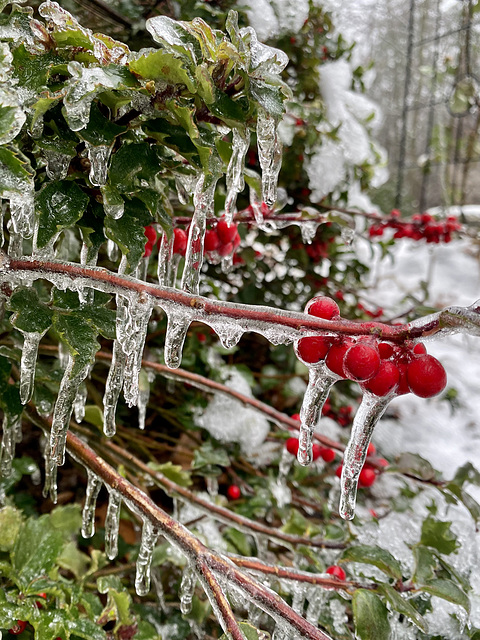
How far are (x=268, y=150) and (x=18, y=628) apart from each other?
0.62 m

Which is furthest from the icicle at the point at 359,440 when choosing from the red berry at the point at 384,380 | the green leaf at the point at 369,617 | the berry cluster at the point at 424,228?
the berry cluster at the point at 424,228

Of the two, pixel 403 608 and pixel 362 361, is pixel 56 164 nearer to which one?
pixel 362 361

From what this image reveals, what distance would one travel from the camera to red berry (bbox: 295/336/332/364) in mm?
457

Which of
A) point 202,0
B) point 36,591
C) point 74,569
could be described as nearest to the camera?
point 36,591

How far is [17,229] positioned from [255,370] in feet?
3.92

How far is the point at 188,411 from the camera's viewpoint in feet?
4.06

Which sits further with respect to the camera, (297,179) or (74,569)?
(297,179)

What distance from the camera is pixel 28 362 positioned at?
1.80 ft

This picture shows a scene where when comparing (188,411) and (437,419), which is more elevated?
(188,411)

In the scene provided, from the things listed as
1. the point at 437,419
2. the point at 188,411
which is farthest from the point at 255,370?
the point at 437,419

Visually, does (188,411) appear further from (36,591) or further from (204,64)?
(204,64)

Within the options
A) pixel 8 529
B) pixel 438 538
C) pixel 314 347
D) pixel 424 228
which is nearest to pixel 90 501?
pixel 8 529

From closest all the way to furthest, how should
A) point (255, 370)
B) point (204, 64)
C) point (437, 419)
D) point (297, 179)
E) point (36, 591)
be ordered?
point (204, 64)
point (36, 591)
point (297, 179)
point (255, 370)
point (437, 419)

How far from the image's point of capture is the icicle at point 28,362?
1.73 feet
